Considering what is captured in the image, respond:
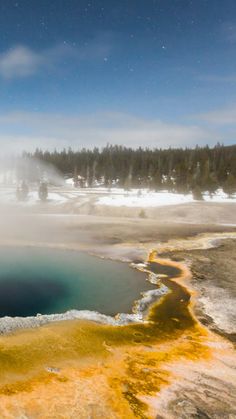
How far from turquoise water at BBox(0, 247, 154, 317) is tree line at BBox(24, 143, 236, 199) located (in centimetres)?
4940

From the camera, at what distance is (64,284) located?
83.6 ft

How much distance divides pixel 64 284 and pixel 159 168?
3430 inches

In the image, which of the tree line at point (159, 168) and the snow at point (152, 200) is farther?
the tree line at point (159, 168)

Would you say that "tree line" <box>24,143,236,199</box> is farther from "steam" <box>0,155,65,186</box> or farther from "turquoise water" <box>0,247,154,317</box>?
"turquoise water" <box>0,247,154,317</box>

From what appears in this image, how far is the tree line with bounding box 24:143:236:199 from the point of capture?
90.7 m

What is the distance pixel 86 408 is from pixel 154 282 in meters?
14.7

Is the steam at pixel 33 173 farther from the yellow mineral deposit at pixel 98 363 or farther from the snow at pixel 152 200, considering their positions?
the yellow mineral deposit at pixel 98 363

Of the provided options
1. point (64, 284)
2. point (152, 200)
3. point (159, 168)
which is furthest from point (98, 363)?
point (159, 168)

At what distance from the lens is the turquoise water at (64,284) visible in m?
20.8

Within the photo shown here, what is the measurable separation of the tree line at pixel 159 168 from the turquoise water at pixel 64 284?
49398mm

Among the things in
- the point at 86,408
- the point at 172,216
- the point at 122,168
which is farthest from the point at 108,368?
the point at 122,168

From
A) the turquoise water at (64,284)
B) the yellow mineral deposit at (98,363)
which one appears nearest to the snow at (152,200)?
the turquoise water at (64,284)

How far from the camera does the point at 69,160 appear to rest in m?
154

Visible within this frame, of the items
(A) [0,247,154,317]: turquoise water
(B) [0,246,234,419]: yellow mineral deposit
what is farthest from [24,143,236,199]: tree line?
(B) [0,246,234,419]: yellow mineral deposit
